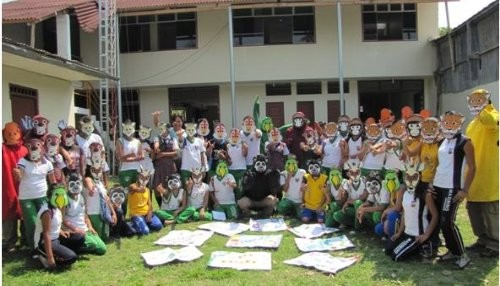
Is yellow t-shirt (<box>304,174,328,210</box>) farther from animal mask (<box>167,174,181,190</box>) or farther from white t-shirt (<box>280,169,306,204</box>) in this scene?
animal mask (<box>167,174,181,190</box>)

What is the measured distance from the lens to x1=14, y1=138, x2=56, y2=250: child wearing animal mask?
608cm

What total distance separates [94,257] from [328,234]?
316 cm


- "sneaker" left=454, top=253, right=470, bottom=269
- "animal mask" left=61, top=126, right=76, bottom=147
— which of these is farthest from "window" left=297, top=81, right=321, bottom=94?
"sneaker" left=454, top=253, right=470, bottom=269

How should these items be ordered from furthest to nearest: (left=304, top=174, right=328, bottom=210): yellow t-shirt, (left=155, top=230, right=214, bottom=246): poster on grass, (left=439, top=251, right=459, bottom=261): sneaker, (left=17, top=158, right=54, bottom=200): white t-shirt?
1. (left=304, top=174, right=328, bottom=210): yellow t-shirt
2. (left=155, top=230, right=214, bottom=246): poster on grass
3. (left=17, top=158, right=54, bottom=200): white t-shirt
4. (left=439, top=251, right=459, bottom=261): sneaker

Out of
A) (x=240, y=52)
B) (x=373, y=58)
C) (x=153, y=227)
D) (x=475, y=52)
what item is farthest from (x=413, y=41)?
(x=153, y=227)

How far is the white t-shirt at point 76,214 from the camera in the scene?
6.20 meters

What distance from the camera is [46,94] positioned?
1154 cm

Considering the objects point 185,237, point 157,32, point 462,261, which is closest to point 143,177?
point 185,237

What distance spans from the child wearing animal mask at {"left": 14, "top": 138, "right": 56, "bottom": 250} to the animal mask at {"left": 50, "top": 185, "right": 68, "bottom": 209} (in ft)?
1.10

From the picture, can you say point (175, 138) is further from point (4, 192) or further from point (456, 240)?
point (456, 240)

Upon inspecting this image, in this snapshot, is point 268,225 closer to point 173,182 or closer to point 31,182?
point 173,182

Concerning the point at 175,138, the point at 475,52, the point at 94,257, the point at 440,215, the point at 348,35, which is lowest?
the point at 94,257

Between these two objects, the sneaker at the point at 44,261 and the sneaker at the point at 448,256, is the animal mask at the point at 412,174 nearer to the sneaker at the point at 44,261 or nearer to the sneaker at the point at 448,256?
the sneaker at the point at 448,256

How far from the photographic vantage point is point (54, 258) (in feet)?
18.9
